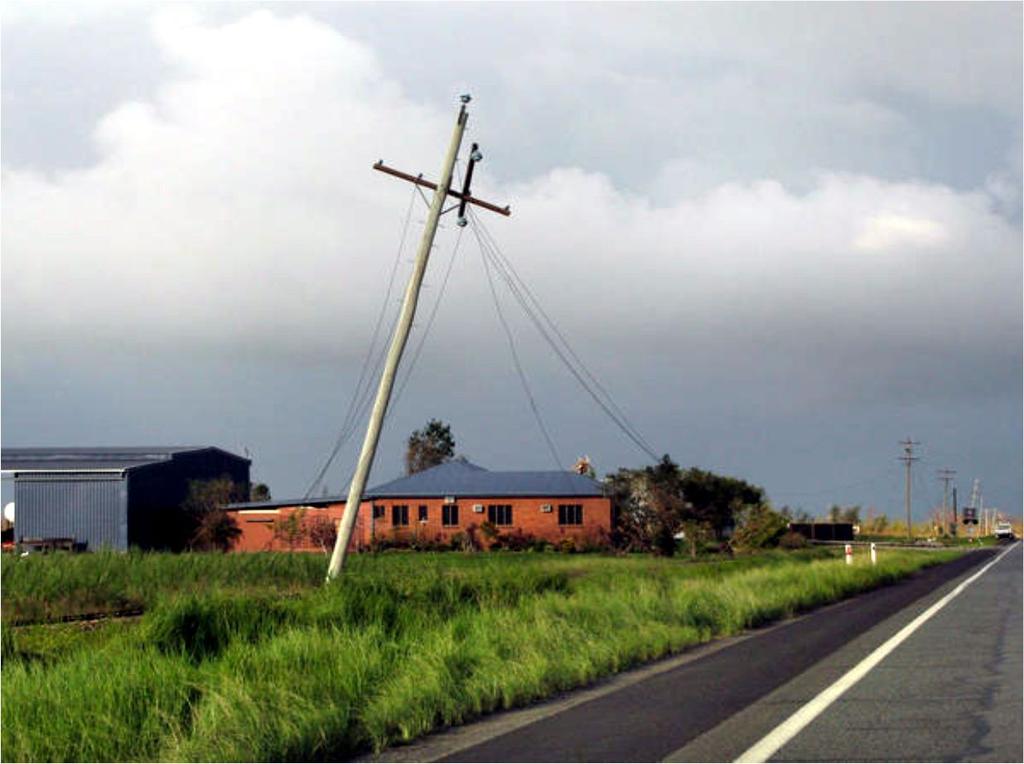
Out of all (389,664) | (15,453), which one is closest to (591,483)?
(15,453)

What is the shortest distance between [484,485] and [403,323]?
37625mm

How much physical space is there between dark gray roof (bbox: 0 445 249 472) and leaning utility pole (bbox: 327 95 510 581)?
3244 centimetres

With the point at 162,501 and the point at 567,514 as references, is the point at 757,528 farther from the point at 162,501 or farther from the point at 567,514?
the point at 162,501

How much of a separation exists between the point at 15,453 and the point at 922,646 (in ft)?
188

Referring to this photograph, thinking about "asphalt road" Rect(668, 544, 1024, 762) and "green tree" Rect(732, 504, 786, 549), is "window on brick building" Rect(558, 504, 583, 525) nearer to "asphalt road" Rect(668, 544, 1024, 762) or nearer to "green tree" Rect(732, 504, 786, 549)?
"green tree" Rect(732, 504, 786, 549)

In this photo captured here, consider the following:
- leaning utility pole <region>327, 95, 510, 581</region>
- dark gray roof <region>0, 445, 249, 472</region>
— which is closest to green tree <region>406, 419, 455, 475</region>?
dark gray roof <region>0, 445, 249, 472</region>

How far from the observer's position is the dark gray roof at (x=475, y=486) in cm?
6219

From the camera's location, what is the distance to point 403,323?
2683cm

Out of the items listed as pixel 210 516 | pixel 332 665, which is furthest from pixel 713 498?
pixel 332 665

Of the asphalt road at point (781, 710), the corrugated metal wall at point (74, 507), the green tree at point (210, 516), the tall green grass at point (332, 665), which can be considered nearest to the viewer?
the asphalt road at point (781, 710)

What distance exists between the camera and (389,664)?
13.1 m

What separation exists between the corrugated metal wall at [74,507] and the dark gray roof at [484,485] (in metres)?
12.1

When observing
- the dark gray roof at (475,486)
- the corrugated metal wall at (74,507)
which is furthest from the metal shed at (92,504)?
the dark gray roof at (475,486)

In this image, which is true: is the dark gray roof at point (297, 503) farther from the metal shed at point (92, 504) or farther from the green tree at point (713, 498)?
the green tree at point (713, 498)
